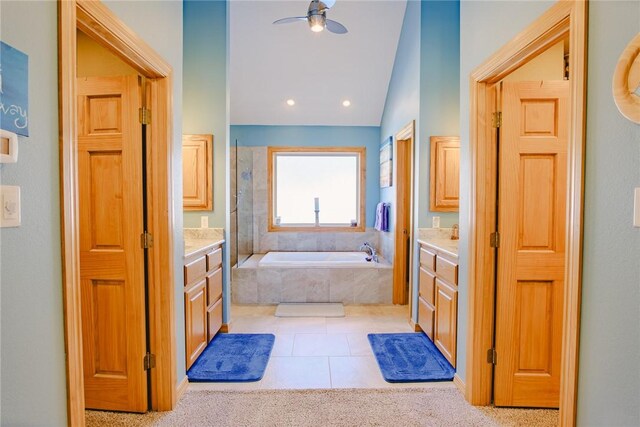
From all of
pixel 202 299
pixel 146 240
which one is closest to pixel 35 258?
pixel 146 240

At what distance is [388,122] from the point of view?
15.3 ft

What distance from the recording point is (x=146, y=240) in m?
2.03

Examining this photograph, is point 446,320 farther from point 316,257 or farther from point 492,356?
point 316,257

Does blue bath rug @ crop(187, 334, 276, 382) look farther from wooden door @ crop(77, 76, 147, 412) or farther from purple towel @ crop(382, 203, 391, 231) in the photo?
purple towel @ crop(382, 203, 391, 231)

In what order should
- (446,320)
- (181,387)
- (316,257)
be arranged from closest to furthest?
1. (181,387)
2. (446,320)
3. (316,257)

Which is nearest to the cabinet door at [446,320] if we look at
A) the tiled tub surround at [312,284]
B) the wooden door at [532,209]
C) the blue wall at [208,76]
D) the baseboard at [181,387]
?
the wooden door at [532,209]

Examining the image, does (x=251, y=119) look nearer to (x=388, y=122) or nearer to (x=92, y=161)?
(x=388, y=122)

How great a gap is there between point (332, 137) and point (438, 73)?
2.19 metres

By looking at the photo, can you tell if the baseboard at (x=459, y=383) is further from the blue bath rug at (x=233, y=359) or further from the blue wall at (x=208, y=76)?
the blue wall at (x=208, y=76)

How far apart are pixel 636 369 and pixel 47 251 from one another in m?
1.87

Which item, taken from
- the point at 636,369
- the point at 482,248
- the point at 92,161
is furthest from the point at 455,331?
the point at 92,161

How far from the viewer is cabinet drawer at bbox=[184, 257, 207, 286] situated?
2.41m

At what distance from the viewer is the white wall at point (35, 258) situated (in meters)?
0.97

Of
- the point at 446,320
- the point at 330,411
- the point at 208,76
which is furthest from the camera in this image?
the point at 208,76
